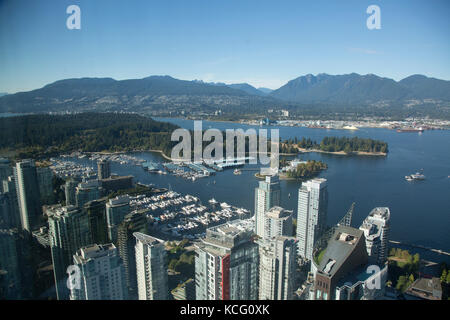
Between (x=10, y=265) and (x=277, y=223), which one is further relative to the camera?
(x=277, y=223)

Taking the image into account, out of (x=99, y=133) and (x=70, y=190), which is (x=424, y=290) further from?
(x=99, y=133)

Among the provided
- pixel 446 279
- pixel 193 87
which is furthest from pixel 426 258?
pixel 193 87

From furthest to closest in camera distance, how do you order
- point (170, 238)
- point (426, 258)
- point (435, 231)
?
point (435, 231) < point (170, 238) < point (426, 258)

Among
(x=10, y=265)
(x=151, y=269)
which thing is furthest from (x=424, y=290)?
(x=10, y=265)

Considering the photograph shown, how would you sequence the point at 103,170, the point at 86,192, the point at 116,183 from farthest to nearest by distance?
the point at 103,170
the point at 116,183
the point at 86,192

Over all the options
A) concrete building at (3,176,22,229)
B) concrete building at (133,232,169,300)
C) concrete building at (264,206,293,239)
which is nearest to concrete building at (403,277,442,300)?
concrete building at (264,206,293,239)
